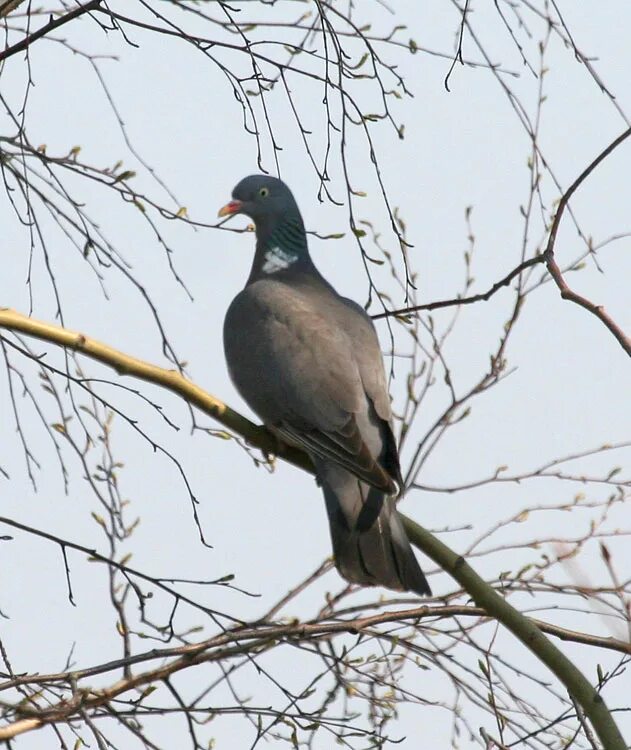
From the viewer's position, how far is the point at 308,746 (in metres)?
3.26

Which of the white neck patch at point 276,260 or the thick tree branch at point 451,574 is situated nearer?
the thick tree branch at point 451,574

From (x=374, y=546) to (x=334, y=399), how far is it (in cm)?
60

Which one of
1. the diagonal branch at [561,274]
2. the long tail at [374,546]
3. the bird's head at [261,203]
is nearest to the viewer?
the diagonal branch at [561,274]

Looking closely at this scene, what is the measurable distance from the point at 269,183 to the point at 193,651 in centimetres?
288

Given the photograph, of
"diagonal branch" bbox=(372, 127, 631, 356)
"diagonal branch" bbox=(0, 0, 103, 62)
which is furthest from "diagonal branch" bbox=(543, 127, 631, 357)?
"diagonal branch" bbox=(0, 0, 103, 62)

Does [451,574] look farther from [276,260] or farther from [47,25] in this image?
[276,260]

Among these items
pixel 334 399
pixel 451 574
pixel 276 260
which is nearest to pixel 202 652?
pixel 451 574

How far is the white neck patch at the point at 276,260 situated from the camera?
5.33 metres

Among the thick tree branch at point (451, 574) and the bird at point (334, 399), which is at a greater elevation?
the bird at point (334, 399)

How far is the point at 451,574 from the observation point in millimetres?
3199

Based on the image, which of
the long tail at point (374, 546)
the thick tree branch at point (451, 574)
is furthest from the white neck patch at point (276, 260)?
the thick tree branch at point (451, 574)

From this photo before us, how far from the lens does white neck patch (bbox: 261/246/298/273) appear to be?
210 inches

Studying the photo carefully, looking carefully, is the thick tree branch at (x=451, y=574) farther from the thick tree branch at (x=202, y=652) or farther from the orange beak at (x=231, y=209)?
the orange beak at (x=231, y=209)

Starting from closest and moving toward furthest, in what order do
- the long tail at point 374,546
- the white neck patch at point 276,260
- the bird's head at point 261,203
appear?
1. the long tail at point 374,546
2. the white neck patch at point 276,260
3. the bird's head at point 261,203
